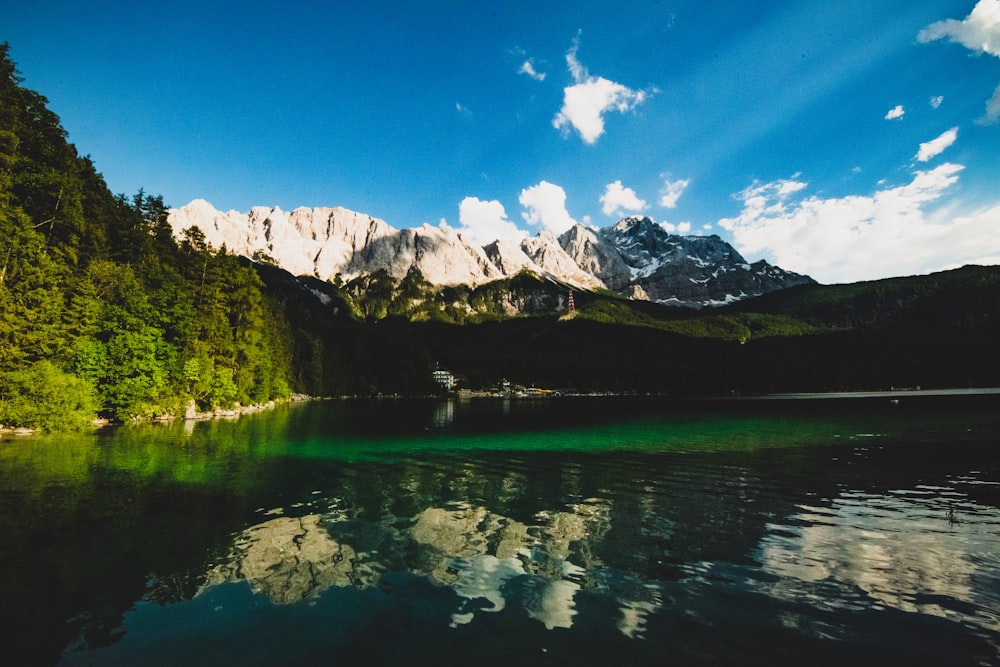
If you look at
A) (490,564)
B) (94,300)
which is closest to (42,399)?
(94,300)

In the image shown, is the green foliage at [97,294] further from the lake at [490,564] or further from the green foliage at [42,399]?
the lake at [490,564]

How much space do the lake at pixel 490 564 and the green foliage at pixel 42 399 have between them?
8960 mm

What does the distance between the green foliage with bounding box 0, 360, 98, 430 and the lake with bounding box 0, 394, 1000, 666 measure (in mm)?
8960

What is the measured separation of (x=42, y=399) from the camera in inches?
1484

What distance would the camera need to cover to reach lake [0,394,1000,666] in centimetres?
939

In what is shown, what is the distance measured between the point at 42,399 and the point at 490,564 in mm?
43786

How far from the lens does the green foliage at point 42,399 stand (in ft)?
118

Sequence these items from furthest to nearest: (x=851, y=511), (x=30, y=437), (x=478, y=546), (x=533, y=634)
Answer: (x=30, y=437), (x=851, y=511), (x=478, y=546), (x=533, y=634)

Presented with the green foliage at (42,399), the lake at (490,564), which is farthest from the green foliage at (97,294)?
the lake at (490,564)

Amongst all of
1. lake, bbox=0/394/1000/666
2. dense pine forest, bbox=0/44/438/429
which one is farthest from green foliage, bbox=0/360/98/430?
lake, bbox=0/394/1000/666

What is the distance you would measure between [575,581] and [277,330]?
113880 millimetres

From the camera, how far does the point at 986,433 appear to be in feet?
159

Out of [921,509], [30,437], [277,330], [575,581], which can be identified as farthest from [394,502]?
[277,330]

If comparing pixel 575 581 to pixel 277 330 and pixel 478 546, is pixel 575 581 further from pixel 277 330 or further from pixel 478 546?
pixel 277 330
